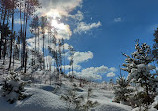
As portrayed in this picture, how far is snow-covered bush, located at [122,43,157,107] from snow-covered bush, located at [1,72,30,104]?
4773 millimetres

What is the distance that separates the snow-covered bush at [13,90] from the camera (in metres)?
4.90

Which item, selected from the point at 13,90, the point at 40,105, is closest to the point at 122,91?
the point at 40,105

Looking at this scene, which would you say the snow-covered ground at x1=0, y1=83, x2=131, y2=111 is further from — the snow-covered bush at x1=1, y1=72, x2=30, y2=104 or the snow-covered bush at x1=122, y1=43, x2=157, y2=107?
the snow-covered bush at x1=122, y1=43, x2=157, y2=107

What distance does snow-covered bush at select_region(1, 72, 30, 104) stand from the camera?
4902mm

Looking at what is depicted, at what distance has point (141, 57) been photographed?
6.09 m

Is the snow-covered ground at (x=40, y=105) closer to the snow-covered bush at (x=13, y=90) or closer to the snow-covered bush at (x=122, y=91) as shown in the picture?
the snow-covered bush at (x=13, y=90)

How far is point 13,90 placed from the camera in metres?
5.11

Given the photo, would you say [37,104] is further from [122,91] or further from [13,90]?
[122,91]

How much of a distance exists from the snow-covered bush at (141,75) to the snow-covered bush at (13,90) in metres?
4.77

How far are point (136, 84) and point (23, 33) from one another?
16.4 metres

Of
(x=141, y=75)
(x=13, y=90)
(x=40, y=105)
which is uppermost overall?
(x=141, y=75)

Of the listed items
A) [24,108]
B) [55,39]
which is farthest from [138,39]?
[55,39]

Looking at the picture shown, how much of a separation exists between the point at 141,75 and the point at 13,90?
5.58 meters

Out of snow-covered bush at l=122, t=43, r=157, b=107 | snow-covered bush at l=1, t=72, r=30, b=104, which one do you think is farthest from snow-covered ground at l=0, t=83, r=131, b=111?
snow-covered bush at l=122, t=43, r=157, b=107
